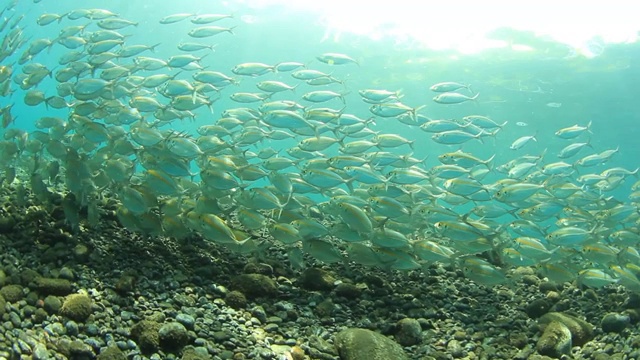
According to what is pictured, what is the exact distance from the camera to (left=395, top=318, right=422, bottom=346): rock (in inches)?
194

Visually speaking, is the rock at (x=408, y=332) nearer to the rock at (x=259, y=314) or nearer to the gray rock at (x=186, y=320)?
the rock at (x=259, y=314)

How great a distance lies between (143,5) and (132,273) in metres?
24.3

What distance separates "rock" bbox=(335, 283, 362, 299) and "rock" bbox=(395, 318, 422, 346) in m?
0.75

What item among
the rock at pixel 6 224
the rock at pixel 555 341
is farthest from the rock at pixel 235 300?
the rock at pixel 555 341

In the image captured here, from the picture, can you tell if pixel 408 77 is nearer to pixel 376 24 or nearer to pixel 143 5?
pixel 376 24

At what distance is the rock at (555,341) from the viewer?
473cm

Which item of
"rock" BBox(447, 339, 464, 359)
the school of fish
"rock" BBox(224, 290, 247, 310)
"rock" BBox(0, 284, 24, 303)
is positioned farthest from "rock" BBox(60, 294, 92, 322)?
"rock" BBox(447, 339, 464, 359)

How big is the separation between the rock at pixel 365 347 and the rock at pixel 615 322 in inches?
115

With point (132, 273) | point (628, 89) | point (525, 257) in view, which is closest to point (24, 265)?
point (132, 273)

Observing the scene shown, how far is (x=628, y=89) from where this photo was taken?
22.2 meters

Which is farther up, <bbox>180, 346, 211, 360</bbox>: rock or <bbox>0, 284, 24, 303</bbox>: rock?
<bbox>0, 284, 24, 303</bbox>: rock

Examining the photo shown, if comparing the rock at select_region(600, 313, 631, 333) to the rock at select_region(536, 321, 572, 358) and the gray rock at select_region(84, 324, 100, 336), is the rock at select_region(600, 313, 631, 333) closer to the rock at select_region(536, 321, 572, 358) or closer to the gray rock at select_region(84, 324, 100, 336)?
the rock at select_region(536, 321, 572, 358)

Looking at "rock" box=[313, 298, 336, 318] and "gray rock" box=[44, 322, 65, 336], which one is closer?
"gray rock" box=[44, 322, 65, 336]

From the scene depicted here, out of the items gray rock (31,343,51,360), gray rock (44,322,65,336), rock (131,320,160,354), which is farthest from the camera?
rock (131,320,160,354)
